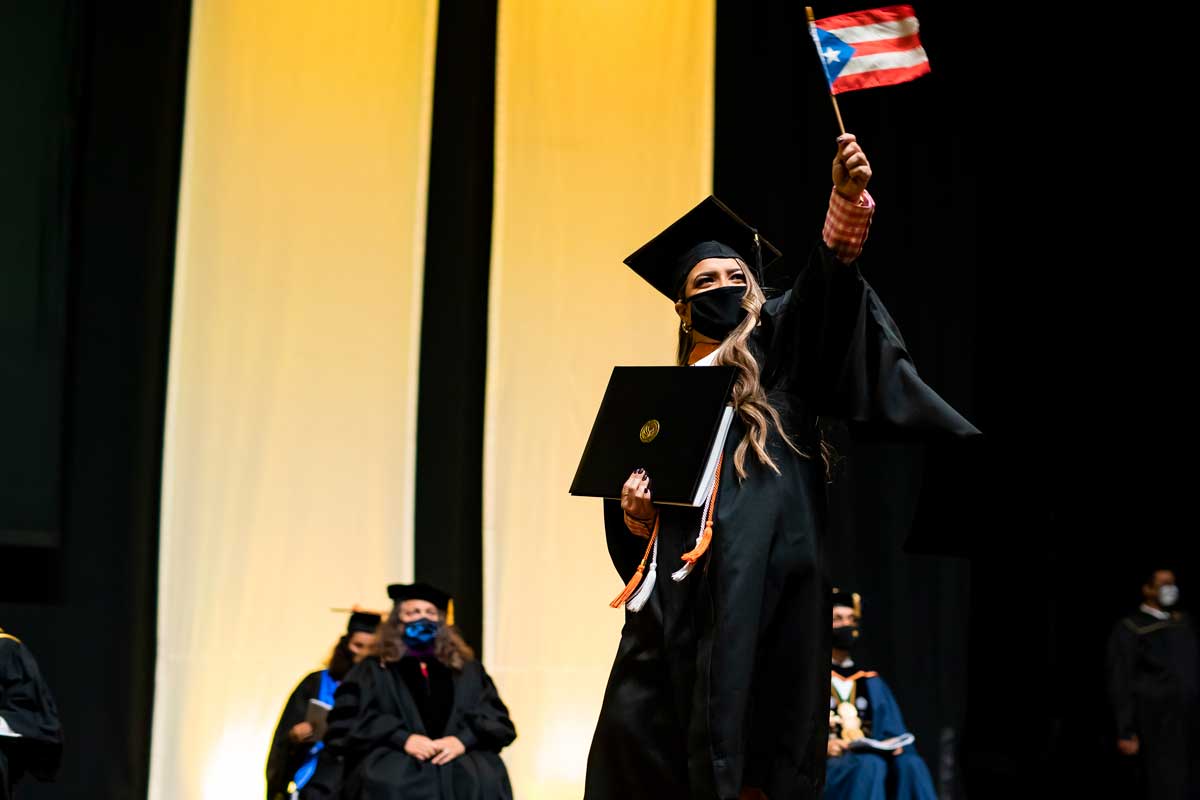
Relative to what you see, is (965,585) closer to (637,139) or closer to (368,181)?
(637,139)

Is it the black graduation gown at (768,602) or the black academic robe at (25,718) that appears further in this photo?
the black academic robe at (25,718)

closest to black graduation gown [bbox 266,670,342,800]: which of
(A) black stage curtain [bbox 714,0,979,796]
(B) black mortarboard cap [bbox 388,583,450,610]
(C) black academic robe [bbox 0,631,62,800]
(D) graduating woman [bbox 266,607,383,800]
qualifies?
(D) graduating woman [bbox 266,607,383,800]

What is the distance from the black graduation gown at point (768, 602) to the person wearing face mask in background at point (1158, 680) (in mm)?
7773

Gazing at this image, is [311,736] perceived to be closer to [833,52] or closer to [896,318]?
[896,318]

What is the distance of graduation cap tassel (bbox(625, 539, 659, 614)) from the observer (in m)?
2.70

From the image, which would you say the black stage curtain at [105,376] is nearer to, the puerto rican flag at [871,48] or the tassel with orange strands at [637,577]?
the tassel with orange strands at [637,577]

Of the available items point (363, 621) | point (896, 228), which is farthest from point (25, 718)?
point (896, 228)

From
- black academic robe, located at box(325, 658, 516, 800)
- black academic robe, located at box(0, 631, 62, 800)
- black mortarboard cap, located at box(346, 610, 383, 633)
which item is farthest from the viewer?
black mortarboard cap, located at box(346, 610, 383, 633)

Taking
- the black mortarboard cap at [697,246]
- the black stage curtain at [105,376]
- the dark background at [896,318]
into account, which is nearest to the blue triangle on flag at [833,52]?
the black mortarboard cap at [697,246]

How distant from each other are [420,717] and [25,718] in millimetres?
2030

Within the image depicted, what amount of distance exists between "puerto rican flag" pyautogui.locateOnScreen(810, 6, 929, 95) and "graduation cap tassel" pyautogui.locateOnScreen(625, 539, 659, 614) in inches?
45.2

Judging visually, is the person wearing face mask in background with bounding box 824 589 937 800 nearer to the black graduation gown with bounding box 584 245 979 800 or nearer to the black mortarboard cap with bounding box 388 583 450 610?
the black mortarboard cap with bounding box 388 583 450 610

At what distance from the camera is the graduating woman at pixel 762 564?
8.34ft

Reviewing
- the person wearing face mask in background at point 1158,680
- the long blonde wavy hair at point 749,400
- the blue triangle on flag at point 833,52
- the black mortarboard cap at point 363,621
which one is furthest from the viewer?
the person wearing face mask in background at point 1158,680
